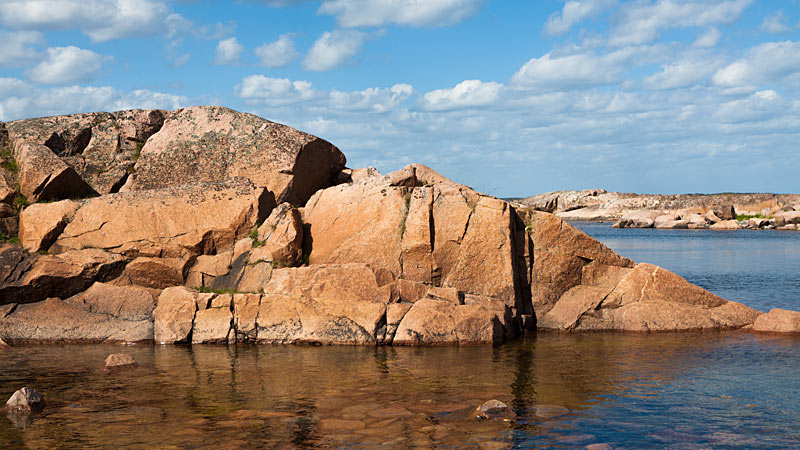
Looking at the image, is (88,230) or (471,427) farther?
(88,230)

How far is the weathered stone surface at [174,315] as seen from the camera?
58.4 feet

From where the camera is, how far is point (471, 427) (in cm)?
1100

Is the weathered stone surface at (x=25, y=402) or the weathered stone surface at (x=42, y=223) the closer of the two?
the weathered stone surface at (x=25, y=402)

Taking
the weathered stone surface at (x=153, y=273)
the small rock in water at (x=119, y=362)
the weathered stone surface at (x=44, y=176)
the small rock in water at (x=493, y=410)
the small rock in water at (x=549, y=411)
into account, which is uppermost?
the weathered stone surface at (x=44, y=176)

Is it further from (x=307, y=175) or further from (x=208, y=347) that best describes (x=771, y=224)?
(x=208, y=347)

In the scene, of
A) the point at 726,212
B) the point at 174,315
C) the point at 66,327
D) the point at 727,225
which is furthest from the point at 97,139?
the point at 726,212

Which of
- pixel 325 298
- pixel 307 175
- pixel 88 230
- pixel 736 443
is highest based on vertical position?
pixel 307 175

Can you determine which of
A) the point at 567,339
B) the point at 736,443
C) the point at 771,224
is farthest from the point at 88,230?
the point at 771,224

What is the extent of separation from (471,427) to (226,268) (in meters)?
10.6

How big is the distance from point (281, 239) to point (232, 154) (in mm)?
5014

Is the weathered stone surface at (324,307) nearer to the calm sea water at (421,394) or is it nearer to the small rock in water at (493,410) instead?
the calm sea water at (421,394)

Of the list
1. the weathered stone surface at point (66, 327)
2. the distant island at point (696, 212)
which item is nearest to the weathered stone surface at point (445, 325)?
the weathered stone surface at point (66, 327)

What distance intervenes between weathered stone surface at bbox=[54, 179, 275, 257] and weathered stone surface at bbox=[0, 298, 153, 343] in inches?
79.0

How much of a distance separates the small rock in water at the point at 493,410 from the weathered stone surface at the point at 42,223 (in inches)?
543
